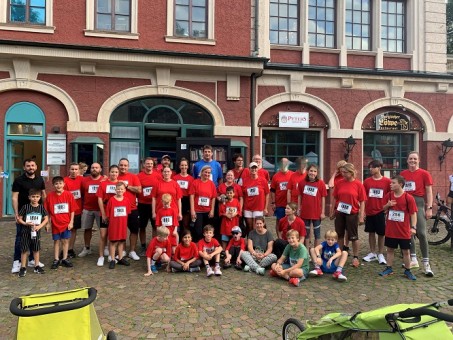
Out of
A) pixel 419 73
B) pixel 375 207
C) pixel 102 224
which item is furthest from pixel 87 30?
pixel 419 73

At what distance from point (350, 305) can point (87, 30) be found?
10.4m

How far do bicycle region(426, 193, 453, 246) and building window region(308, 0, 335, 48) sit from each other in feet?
23.9

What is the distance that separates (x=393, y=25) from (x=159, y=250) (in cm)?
1287

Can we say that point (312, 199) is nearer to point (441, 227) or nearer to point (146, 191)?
point (146, 191)

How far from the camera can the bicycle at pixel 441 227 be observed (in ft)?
27.7

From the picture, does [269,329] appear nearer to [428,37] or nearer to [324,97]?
[324,97]

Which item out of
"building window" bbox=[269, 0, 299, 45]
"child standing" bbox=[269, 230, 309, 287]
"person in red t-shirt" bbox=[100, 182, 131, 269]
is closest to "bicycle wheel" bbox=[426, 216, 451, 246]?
"child standing" bbox=[269, 230, 309, 287]

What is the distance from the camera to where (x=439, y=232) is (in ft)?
30.3

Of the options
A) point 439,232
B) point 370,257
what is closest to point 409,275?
point 370,257

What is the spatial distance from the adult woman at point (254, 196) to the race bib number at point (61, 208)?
3.23 m

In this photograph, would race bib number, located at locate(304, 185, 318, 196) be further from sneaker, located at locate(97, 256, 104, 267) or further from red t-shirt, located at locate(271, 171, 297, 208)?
sneaker, located at locate(97, 256, 104, 267)

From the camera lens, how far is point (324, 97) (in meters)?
13.1

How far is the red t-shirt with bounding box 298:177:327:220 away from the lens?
698cm

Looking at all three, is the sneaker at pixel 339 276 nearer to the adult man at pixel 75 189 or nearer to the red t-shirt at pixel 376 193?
the red t-shirt at pixel 376 193
